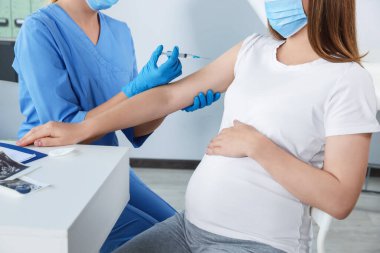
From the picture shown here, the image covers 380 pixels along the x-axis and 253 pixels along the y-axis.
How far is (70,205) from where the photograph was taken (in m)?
0.76

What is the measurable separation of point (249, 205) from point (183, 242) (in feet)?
0.64

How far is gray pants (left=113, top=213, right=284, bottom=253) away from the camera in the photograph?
94cm

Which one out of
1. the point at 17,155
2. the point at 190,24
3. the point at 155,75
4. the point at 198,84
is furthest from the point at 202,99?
the point at 190,24

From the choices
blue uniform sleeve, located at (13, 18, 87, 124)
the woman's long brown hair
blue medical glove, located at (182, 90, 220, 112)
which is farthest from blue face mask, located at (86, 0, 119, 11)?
the woman's long brown hair

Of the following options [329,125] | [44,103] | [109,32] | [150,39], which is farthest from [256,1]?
[329,125]

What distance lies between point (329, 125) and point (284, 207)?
20 cm

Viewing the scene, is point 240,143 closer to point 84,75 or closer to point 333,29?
point 333,29

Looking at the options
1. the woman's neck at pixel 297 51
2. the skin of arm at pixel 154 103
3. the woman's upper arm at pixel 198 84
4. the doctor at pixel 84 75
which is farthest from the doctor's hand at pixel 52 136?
the woman's neck at pixel 297 51

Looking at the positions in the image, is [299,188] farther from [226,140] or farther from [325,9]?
[325,9]

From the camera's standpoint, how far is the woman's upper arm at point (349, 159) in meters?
0.89

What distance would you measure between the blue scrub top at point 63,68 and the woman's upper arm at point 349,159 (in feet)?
2.36

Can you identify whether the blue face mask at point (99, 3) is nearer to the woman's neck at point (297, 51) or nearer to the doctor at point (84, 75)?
the doctor at point (84, 75)

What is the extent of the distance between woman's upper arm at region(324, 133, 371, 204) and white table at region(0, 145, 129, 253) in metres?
0.46

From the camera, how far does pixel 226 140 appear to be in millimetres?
997
